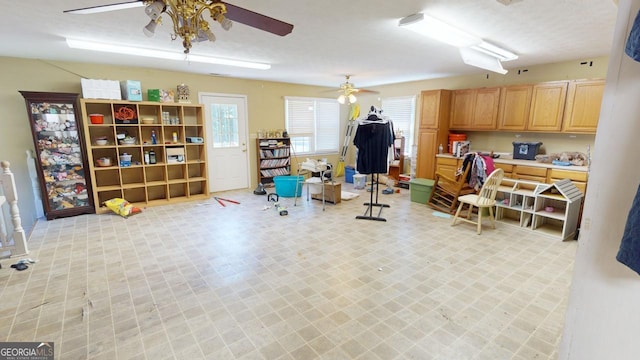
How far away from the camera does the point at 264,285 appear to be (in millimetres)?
2818

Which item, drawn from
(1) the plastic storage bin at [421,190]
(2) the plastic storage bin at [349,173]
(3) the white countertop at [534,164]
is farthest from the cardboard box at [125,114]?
(3) the white countertop at [534,164]

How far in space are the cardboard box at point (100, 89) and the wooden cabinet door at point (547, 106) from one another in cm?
697

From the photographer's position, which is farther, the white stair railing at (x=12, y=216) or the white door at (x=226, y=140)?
the white door at (x=226, y=140)

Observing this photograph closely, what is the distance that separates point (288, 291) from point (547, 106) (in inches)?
197

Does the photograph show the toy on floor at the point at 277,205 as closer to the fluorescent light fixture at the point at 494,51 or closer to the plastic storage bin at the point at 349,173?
the plastic storage bin at the point at 349,173

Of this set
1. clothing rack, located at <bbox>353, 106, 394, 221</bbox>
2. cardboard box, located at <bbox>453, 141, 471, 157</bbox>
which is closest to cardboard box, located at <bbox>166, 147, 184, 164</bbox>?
clothing rack, located at <bbox>353, 106, 394, 221</bbox>

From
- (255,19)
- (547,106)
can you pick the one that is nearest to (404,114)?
(547,106)

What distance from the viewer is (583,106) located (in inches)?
171

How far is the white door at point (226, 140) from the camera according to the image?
6.29m

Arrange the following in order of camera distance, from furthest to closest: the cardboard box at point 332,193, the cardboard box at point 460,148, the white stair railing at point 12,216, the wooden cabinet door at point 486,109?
the cardboard box at point 460,148, the cardboard box at point 332,193, the wooden cabinet door at point 486,109, the white stair railing at point 12,216

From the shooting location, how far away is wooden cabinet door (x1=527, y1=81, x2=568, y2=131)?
456 cm

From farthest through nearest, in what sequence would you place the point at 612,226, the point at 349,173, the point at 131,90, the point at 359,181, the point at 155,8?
the point at 349,173
the point at 359,181
the point at 131,90
the point at 155,8
the point at 612,226

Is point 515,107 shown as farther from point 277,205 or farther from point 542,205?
point 277,205

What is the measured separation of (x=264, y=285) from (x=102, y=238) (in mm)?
2647
